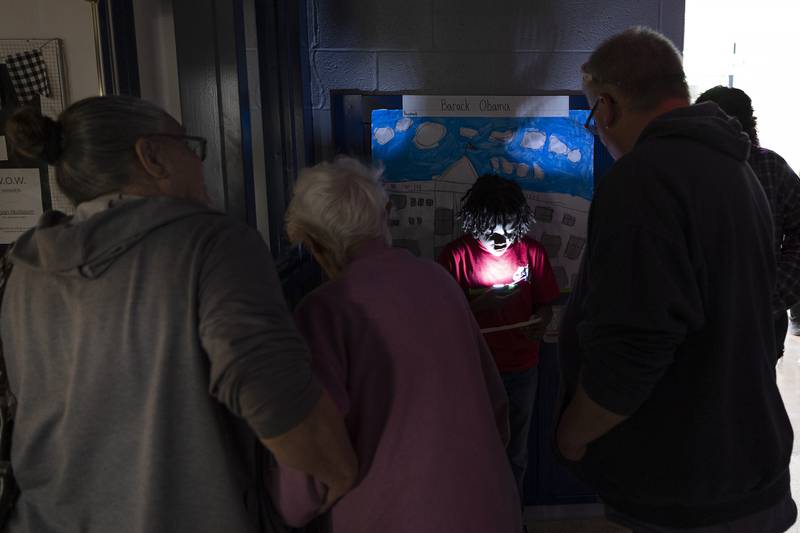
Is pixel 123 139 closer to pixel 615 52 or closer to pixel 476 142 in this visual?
pixel 615 52

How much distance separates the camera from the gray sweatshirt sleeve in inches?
28.3

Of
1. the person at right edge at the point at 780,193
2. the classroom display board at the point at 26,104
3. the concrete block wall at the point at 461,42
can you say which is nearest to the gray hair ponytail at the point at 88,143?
the classroom display board at the point at 26,104

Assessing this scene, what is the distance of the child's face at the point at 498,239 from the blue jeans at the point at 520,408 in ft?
1.54

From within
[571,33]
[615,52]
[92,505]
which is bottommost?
[92,505]

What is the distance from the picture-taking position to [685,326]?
956 millimetres

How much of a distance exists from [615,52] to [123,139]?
2.90 ft

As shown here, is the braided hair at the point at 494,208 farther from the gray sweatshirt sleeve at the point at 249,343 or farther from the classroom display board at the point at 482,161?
the gray sweatshirt sleeve at the point at 249,343

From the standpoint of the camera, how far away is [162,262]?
74cm

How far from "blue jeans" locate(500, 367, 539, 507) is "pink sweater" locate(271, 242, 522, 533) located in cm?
116

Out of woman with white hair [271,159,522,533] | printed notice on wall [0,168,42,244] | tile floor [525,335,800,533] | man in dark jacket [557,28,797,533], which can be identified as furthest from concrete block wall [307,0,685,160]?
tile floor [525,335,800,533]

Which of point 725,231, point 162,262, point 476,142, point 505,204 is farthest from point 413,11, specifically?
point 162,262

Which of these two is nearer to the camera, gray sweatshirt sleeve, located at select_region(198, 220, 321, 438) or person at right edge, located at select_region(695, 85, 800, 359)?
gray sweatshirt sleeve, located at select_region(198, 220, 321, 438)

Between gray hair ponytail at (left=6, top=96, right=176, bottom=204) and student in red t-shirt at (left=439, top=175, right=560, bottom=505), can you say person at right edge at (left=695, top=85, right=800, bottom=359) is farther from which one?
gray hair ponytail at (left=6, top=96, right=176, bottom=204)

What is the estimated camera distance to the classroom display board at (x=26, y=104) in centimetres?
140
